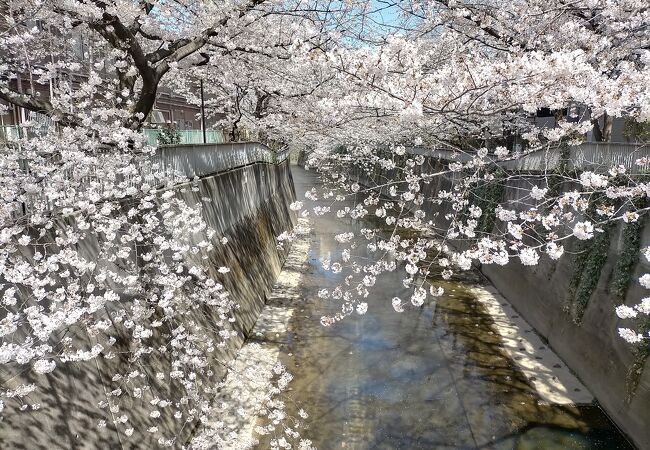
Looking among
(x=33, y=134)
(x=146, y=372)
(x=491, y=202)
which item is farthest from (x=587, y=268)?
(x=33, y=134)

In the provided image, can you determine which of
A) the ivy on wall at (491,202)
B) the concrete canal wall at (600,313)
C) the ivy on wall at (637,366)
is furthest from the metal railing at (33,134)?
the ivy on wall at (491,202)

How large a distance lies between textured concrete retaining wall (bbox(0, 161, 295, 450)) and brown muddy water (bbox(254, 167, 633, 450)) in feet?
6.26

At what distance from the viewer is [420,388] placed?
9383 millimetres

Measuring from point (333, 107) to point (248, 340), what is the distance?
619 cm

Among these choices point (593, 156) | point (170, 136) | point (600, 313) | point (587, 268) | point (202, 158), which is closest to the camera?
point (600, 313)

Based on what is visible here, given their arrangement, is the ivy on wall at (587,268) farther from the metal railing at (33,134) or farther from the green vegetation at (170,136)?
the green vegetation at (170,136)

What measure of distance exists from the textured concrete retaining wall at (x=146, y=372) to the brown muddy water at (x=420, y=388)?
191 centimetres

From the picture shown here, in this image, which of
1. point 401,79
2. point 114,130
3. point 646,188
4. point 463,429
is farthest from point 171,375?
point 646,188

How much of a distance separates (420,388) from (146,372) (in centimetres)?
542

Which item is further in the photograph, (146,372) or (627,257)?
(627,257)

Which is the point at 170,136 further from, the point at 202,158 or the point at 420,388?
the point at 420,388

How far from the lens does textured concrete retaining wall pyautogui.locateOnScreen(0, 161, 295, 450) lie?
4.63m

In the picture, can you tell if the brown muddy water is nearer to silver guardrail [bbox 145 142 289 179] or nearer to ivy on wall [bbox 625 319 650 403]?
ivy on wall [bbox 625 319 650 403]

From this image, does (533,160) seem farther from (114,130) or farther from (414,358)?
(114,130)
